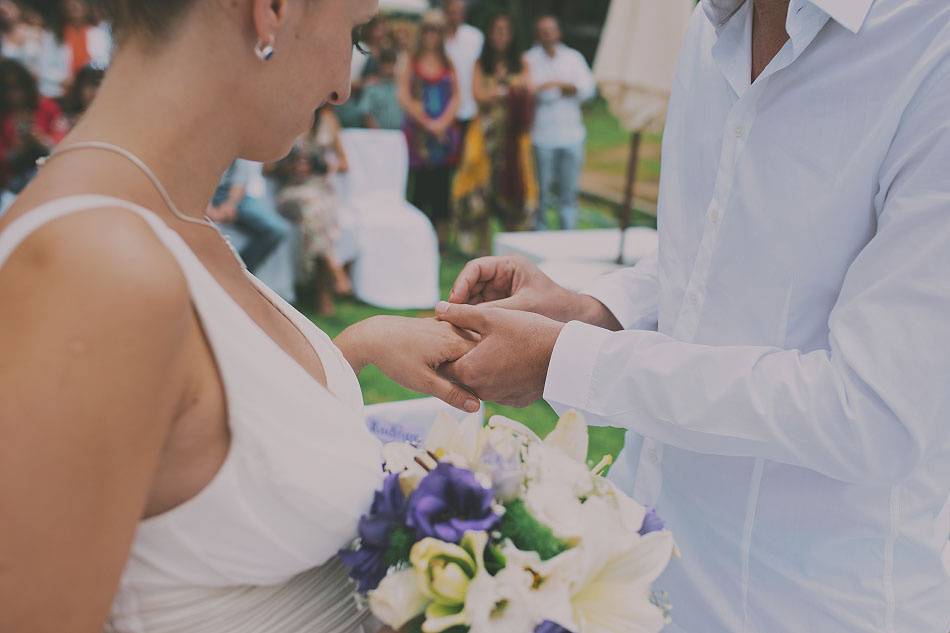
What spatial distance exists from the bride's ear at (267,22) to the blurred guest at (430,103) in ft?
27.5

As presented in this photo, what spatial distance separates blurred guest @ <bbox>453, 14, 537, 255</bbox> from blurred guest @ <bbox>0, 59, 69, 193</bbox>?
4.03 meters

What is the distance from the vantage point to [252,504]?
3.96 ft

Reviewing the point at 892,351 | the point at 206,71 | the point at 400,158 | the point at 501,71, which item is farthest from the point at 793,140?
the point at 501,71

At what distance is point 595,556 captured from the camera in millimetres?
1195

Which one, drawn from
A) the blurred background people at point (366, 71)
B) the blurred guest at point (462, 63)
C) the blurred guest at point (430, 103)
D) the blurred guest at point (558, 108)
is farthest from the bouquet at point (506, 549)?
the blurred guest at point (462, 63)

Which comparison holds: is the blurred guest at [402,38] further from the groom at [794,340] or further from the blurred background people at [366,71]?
the groom at [794,340]

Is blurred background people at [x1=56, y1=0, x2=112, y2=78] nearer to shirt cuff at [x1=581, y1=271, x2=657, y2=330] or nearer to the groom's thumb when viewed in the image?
shirt cuff at [x1=581, y1=271, x2=657, y2=330]

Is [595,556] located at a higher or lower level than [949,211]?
lower

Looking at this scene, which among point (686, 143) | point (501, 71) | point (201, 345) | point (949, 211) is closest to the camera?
point (201, 345)

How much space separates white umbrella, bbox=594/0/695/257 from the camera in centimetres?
549

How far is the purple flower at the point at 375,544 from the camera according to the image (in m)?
1.23

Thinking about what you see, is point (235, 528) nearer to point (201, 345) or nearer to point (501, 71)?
point (201, 345)

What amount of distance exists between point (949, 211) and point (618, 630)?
0.81 m

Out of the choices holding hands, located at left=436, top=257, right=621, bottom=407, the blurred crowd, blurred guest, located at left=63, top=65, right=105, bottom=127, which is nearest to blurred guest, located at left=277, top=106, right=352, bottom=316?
the blurred crowd
